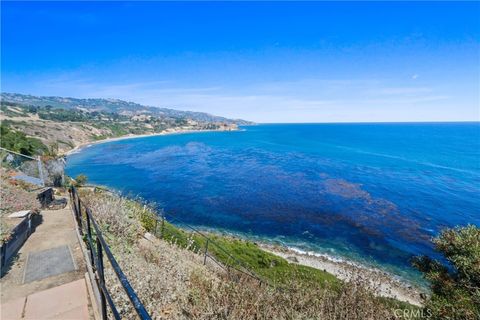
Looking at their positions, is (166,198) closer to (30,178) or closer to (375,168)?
(30,178)

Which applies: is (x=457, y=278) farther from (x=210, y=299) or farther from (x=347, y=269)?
(x=347, y=269)

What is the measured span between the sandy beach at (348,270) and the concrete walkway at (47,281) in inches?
633

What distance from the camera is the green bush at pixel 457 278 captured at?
7.80 meters

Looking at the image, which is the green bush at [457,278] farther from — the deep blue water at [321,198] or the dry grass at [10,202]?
the deep blue water at [321,198]

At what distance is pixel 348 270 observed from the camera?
20.3 metres

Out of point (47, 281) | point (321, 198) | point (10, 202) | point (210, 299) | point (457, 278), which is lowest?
point (321, 198)

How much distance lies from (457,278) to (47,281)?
12165mm

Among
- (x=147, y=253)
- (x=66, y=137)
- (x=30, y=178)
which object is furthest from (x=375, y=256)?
(x=66, y=137)

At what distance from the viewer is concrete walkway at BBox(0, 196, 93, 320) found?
13.7 feet

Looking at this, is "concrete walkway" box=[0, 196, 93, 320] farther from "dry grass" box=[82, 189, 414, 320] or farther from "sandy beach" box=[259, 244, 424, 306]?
"sandy beach" box=[259, 244, 424, 306]

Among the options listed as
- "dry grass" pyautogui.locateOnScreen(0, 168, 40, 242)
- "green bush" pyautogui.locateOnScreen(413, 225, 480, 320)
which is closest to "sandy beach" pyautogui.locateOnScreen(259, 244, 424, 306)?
"green bush" pyautogui.locateOnScreen(413, 225, 480, 320)

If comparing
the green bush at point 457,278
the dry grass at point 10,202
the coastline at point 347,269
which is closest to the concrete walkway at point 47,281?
the dry grass at point 10,202

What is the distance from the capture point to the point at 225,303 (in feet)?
16.8

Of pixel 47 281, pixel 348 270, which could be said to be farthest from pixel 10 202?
pixel 348 270
